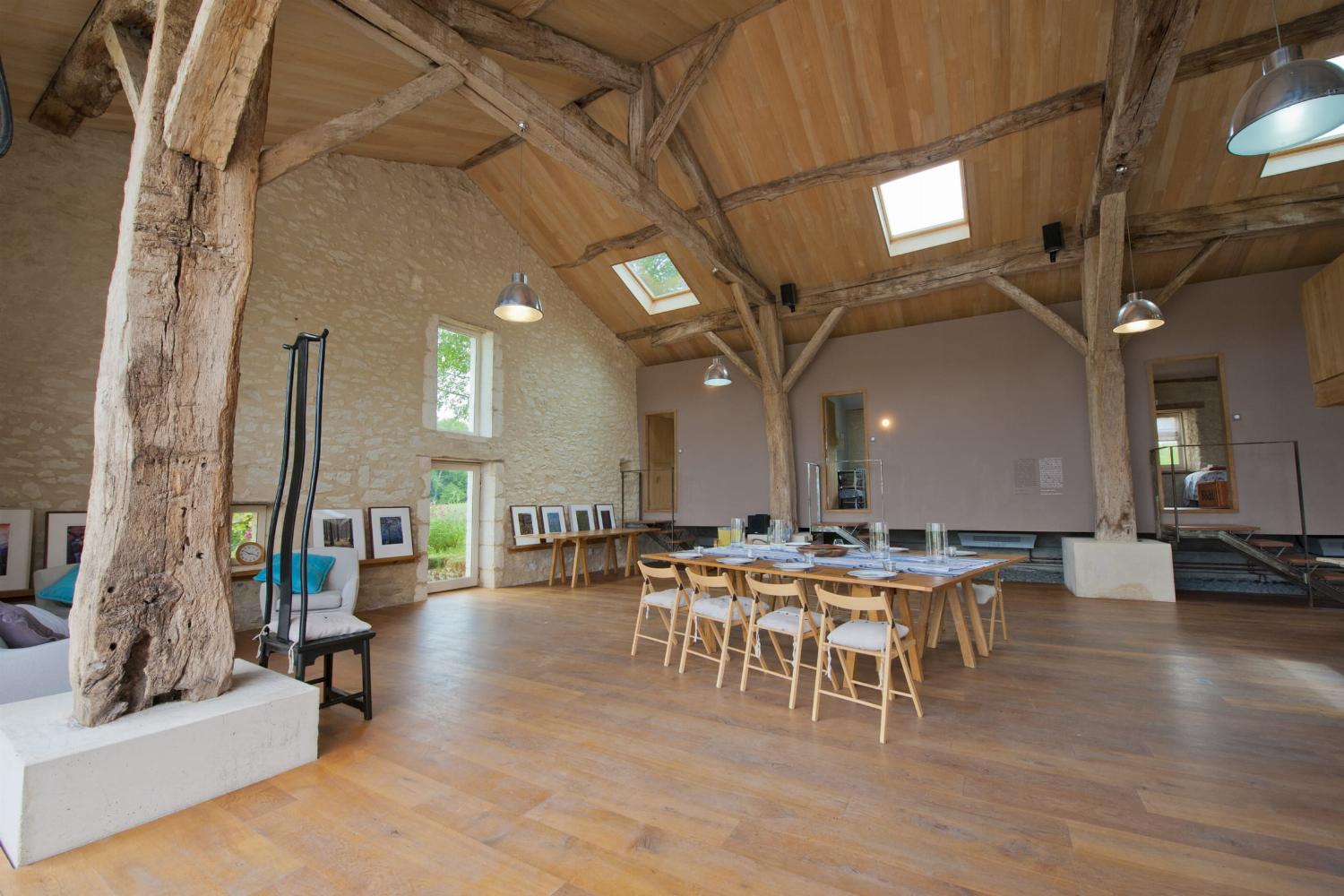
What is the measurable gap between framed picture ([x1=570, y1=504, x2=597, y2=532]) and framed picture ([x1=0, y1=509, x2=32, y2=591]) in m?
5.66

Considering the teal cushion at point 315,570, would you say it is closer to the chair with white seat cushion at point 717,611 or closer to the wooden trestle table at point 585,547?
the chair with white seat cushion at point 717,611

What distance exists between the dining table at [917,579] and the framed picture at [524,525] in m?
4.08

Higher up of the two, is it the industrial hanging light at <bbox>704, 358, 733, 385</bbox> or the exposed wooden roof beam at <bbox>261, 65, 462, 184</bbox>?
the exposed wooden roof beam at <bbox>261, 65, 462, 184</bbox>

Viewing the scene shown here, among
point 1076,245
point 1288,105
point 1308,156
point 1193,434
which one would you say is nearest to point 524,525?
point 1076,245

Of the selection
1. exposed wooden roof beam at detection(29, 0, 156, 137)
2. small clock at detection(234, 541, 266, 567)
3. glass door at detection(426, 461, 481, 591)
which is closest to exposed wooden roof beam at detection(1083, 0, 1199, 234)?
exposed wooden roof beam at detection(29, 0, 156, 137)

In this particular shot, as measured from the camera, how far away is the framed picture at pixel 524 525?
26.7ft

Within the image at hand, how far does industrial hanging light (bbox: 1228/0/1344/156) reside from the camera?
2467 mm

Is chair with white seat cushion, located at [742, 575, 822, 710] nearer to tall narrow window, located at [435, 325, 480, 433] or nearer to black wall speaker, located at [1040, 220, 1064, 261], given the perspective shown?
tall narrow window, located at [435, 325, 480, 433]

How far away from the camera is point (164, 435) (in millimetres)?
2391

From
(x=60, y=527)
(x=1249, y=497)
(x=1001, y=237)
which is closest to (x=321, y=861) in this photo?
(x=60, y=527)

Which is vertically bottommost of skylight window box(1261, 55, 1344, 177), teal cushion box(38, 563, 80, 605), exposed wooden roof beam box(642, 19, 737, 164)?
teal cushion box(38, 563, 80, 605)

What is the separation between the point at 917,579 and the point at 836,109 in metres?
4.89

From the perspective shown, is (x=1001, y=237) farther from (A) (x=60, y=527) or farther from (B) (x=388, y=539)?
(A) (x=60, y=527)

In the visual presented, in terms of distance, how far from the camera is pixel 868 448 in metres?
8.88
